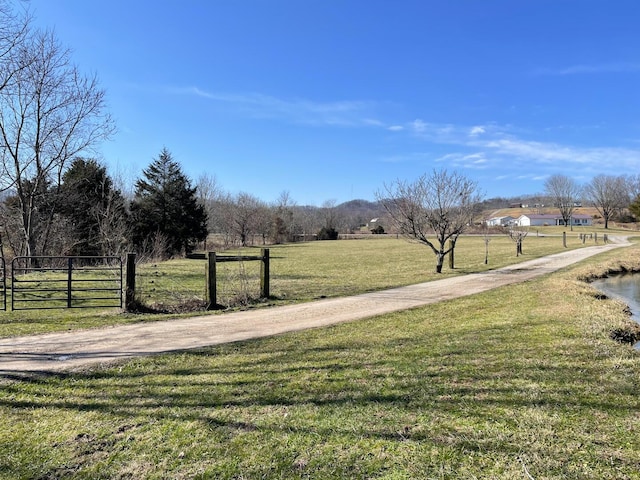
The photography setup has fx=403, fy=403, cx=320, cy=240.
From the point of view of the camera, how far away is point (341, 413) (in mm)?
4066

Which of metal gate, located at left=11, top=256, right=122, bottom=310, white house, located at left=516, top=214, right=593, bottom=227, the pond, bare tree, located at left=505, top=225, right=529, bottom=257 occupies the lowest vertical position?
the pond

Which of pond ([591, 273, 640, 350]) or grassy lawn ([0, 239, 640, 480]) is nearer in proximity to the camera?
grassy lawn ([0, 239, 640, 480])

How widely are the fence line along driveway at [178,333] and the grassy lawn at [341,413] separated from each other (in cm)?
68

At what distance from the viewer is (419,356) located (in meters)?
5.95

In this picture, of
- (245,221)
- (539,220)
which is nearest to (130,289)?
(245,221)

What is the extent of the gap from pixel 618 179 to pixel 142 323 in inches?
4508

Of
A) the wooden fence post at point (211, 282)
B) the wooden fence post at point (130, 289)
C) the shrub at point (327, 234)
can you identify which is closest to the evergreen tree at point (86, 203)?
the wooden fence post at point (130, 289)

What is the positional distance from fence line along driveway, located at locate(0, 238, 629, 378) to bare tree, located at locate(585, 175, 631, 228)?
311ft

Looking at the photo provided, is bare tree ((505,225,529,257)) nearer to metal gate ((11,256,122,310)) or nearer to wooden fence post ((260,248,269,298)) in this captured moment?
wooden fence post ((260,248,269,298))

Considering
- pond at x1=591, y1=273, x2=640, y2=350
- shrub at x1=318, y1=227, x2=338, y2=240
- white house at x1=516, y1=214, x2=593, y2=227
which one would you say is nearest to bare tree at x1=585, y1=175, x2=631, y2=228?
white house at x1=516, y1=214, x2=593, y2=227

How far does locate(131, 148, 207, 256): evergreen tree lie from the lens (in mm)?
39094

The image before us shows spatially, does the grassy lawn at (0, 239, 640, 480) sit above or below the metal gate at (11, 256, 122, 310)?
below

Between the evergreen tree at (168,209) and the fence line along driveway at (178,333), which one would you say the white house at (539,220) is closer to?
the evergreen tree at (168,209)

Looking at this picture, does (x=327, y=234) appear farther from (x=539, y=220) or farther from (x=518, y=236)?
(x=539, y=220)
